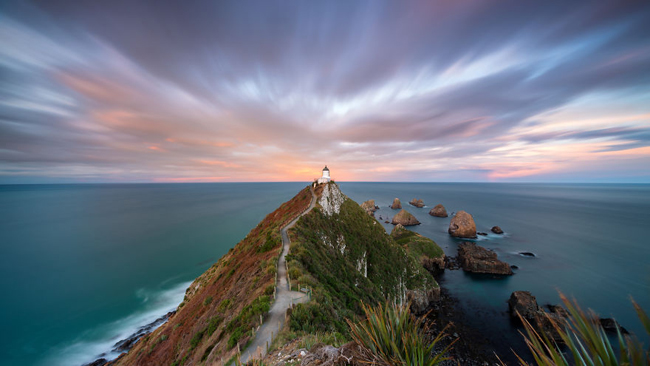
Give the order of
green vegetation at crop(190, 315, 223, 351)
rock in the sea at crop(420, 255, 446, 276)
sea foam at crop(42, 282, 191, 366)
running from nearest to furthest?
green vegetation at crop(190, 315, 223, 351), sea foam at crop(42, 282, 191, 366), rock in the sea at crop(420, 255, 446, 276)

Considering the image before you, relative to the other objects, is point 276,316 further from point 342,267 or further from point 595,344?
point 595,344

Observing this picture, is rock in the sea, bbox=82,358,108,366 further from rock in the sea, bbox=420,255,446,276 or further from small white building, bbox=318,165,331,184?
rock in the sea, bbox=420,255,446,276

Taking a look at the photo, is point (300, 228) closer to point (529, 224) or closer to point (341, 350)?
point (341, 350)

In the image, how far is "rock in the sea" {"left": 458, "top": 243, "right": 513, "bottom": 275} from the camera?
49531mm

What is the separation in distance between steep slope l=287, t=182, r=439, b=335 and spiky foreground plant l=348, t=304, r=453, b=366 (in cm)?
681

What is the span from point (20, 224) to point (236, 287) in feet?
528

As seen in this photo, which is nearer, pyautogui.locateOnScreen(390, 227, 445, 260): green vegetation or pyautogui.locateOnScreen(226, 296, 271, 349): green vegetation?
pyautogui.locateOnScreen(226, 296, 271, 349): green vegetation

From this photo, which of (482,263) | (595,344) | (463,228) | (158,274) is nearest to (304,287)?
(595,344)

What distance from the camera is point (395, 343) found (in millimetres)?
6680

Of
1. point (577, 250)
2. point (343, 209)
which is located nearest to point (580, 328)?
point (343, 209)

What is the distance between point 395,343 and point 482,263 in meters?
56.1

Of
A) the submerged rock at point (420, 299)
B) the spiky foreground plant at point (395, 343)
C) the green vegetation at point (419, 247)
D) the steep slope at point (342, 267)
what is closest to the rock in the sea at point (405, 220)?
the green vegetation at point (419, 247)

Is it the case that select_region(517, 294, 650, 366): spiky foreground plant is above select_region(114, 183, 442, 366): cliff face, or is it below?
above

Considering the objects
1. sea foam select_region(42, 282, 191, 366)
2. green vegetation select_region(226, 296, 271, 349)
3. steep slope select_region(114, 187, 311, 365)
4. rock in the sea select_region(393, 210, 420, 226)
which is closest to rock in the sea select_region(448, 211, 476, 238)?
rock in the sea select_region(393, 210, 420, 226)
